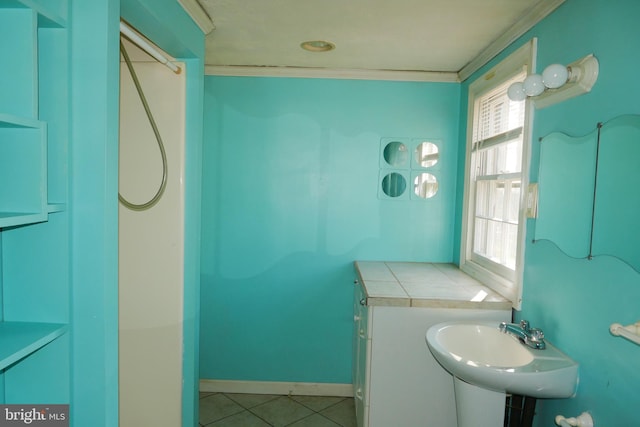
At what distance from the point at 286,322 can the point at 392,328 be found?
1.09 metres

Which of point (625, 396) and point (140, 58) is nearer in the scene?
point (625, 396)

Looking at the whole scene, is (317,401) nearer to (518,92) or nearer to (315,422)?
(315,422)

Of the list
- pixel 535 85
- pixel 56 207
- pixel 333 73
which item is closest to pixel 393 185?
pixel 333 73

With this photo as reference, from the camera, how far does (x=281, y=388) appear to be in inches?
116

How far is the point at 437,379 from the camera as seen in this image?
2.05m

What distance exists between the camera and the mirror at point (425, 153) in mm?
2826

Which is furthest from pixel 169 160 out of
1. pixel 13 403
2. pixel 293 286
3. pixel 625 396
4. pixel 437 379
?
pixel 625 396

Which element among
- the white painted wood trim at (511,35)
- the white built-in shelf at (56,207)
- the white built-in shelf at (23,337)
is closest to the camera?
the white built-in shelf at (23,337)

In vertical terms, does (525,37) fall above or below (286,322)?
above

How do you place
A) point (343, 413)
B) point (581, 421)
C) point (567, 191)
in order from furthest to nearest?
1. point (343, 413)
2. point (567, 191)
3. point (581, 421)

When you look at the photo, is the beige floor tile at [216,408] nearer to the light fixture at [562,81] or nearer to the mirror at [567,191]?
the mirror at [567,191]

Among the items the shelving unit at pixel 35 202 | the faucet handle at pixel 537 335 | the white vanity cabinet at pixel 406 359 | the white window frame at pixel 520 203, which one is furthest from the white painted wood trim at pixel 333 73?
the faucet handle at pixel 537 335

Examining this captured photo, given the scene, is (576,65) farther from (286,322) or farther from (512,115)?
(286,322)

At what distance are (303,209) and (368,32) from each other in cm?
124
